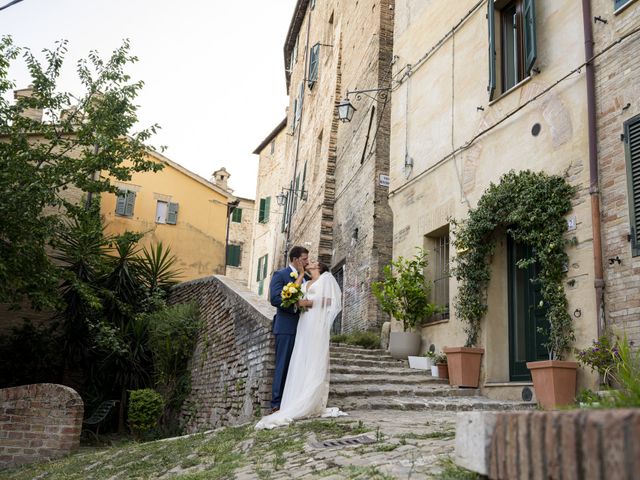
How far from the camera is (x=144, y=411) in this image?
1061cm

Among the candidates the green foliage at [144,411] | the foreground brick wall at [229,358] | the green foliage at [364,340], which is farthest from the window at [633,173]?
the green foliage at [144,411]

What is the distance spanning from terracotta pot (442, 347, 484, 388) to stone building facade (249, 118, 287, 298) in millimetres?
17814

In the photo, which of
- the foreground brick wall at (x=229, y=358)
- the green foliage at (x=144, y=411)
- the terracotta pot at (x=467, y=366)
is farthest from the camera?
the green foliage at (x=144, y=411)

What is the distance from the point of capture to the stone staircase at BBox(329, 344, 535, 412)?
23.7 feet

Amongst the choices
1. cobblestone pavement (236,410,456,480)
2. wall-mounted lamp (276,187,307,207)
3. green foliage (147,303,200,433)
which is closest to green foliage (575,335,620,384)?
cobblestone pavement (236,410,456,480)

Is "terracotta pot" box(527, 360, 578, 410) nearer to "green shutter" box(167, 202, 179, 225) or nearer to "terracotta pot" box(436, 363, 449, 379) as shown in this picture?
"terracotta pot" box(436, 363, 449, 379)

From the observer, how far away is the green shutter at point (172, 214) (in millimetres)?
22641

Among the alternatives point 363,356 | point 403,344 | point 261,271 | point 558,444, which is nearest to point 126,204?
point 261,271

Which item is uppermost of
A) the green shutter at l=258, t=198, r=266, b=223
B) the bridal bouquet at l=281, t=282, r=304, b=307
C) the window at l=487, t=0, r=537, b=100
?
the green shutter at l=258, t=198, r=266, b=223

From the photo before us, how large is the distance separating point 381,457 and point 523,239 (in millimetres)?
4369

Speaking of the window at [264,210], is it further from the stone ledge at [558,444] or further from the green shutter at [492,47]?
the stone ledge at [558,444]

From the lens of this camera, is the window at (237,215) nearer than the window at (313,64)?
No

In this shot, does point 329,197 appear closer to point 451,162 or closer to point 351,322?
point 351,322

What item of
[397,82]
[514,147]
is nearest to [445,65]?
[397,82]
